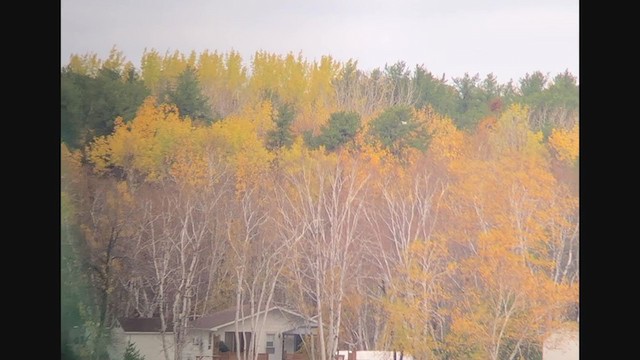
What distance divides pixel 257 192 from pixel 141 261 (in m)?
1.70

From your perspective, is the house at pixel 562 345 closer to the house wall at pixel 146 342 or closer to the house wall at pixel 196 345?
the house wall at pixel 196 345

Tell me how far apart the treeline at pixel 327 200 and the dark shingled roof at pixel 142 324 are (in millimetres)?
99

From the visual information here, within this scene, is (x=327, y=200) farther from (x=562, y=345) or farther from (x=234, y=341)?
(x=562, y=345)

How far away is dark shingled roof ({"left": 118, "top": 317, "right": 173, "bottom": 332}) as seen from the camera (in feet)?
46.6

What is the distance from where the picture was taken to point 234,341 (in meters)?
14.2

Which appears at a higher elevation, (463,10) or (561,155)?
(463,10)

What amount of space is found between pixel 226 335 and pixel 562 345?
4128 mm

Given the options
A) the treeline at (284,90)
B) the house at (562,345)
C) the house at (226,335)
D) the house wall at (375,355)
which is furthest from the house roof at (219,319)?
the house at (562,345)

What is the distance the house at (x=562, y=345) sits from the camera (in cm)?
1334

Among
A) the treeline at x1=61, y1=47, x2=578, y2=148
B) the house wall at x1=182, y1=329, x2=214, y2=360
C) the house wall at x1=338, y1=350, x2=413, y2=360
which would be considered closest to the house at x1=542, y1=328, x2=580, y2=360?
the house wall at x1=338, y1=350, x2=413, y2=360
